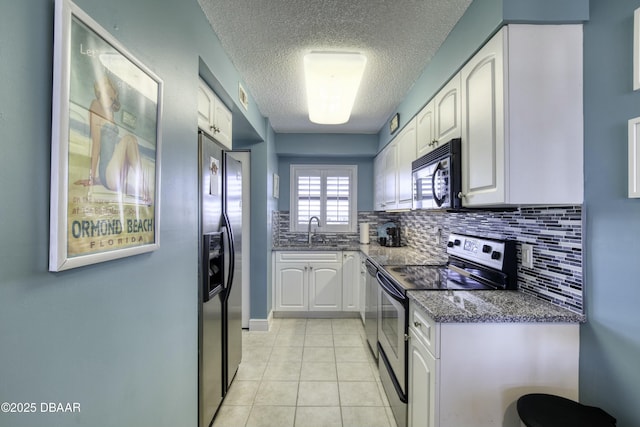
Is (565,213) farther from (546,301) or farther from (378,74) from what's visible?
(378,74)

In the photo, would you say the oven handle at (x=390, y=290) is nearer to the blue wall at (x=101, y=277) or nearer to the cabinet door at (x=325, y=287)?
the blue wall at (x=101, y=277)

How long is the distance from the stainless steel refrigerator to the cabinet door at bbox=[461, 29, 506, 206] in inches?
56.9

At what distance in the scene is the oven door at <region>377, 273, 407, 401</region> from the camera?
1.58 meters

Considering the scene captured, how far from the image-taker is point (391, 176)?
10.2 feet

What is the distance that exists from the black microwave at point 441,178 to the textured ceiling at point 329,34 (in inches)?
27.5

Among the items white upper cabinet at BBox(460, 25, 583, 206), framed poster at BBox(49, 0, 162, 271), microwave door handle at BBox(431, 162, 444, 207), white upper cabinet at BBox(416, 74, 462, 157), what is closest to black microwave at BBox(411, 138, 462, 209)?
microwave door handle at BBox(431, 162, 444, 207)

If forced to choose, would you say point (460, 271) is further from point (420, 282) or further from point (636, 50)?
point (636, 50)

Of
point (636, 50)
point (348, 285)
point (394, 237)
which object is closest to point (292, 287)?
point (348, 285)

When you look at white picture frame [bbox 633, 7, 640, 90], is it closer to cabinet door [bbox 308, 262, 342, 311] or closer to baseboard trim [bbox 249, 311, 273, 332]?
cabinet door [bbox 308, 262, 342, 311]

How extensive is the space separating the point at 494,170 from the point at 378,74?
1335 mm

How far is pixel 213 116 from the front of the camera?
6.13 feet

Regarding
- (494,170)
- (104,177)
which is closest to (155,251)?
(104,177)

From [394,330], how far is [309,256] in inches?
74.3

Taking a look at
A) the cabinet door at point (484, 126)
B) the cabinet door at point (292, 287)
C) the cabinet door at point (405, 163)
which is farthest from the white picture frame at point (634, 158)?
the cabinet door at point (292, 287)
